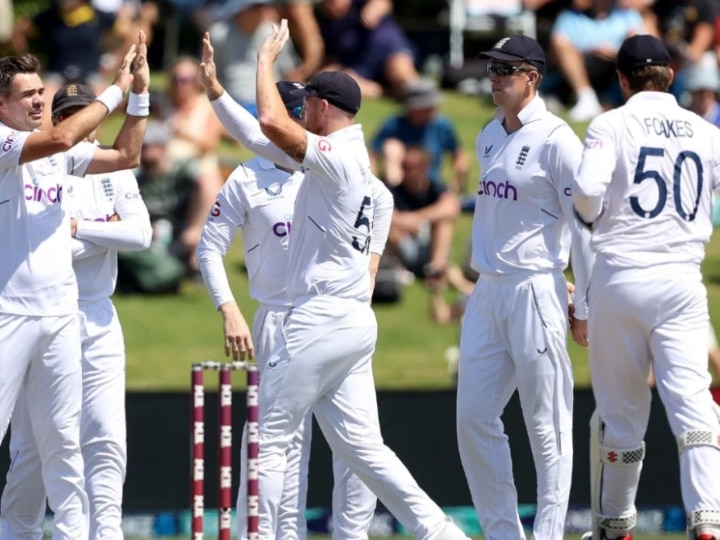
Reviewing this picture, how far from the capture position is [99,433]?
298 inches

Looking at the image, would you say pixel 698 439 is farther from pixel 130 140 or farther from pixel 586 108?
pixel 586 108

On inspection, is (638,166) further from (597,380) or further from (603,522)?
(603,522)

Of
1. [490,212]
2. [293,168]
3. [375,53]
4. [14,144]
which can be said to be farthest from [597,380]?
[375,53]

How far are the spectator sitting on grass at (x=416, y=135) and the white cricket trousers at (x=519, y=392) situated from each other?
20.0 feet

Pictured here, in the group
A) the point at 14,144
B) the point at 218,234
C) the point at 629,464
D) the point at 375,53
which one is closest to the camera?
the point at 14,144

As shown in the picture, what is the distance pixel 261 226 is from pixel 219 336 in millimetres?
5309

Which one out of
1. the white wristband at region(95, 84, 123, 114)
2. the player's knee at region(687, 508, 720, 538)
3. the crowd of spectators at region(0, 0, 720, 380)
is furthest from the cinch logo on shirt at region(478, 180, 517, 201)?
the crowd of spectators at region(0, 0, 720, 380)

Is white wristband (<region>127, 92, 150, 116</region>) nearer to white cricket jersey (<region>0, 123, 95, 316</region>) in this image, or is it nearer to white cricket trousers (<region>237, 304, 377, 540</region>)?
white cricket jersey (<region>0, 123, 95, 316</region>)

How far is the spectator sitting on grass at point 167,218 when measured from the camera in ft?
44.1

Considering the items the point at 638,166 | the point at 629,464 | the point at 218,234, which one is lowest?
the point at 629,464

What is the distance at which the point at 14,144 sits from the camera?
264 inches

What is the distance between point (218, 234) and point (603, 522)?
2.32m

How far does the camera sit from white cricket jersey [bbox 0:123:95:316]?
6824 mm

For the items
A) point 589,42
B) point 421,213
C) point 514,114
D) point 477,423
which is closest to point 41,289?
point 477,423
